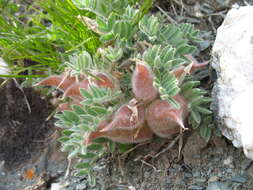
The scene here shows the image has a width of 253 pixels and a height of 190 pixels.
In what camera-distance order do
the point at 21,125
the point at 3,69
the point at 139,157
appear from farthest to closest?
the point at 21,125 → the point at 3,69 → the point at 139,157

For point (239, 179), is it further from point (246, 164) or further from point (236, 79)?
point (236, 79)

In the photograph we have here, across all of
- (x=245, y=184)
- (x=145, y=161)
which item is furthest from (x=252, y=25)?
(x=145, y=161)

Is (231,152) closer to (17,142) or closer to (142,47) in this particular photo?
(142,47)

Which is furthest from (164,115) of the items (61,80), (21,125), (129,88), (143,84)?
(21,125)

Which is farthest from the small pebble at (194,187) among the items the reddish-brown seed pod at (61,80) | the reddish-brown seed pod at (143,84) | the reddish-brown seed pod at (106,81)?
the reddish-brown seed pod at (61,80)

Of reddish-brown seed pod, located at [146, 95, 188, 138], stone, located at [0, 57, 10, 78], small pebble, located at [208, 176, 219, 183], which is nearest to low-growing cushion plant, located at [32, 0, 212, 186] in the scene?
reddish-brown seed pod, located at [146, 95, 188, 138]

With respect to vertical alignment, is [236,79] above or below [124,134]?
above

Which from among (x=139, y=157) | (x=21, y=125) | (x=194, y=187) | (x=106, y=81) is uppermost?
(x=106, y=81)

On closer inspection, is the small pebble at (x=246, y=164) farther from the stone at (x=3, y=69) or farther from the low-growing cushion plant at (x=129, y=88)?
the stone at (x=3, y=69)

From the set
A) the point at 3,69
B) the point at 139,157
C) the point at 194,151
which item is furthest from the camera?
the point at 3,69
